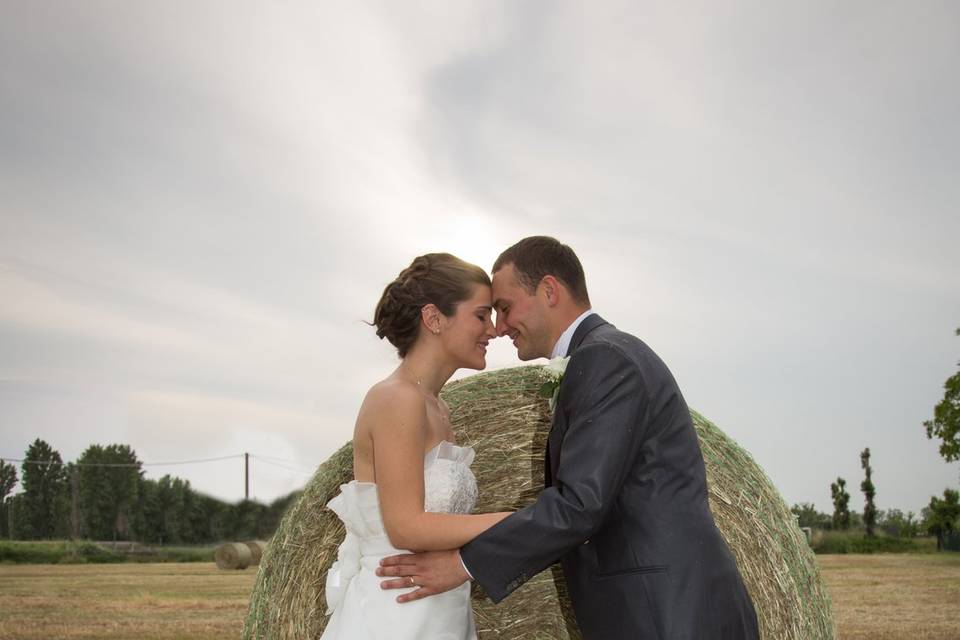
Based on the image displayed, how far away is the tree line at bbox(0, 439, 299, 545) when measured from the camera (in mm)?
36688

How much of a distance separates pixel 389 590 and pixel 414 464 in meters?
0.51

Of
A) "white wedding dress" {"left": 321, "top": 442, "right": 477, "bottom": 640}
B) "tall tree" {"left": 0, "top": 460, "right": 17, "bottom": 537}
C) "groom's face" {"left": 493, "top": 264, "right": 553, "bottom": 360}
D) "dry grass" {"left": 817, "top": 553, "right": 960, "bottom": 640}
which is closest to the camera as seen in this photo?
"groom's face" {"left": 493, "top": 264, "right": 553, "bottom": 360}

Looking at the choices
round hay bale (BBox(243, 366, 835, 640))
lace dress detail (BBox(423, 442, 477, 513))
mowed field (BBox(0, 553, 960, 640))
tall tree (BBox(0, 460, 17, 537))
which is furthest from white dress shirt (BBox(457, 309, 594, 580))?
tall tree (BBox(0, 460, 17, 537))

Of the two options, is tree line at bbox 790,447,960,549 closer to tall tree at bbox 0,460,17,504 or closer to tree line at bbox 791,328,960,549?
tree line at bbox 791,328,960,549

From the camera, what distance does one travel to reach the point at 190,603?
12.6m

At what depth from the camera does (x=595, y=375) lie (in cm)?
293

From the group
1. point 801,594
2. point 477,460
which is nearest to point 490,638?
point 477,460

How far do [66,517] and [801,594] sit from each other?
1526 inches

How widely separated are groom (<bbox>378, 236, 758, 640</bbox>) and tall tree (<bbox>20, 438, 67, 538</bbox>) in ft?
126

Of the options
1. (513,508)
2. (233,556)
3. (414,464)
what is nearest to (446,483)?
(414,464)

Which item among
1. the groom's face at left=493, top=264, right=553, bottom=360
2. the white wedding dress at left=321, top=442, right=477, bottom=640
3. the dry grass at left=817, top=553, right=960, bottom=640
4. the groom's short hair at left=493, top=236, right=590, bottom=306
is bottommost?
the dry grass at left=817, top=553, right=960, bottom=640

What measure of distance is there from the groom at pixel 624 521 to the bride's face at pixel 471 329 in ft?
2.27

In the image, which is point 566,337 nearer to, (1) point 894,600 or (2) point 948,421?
(1) point 894,600

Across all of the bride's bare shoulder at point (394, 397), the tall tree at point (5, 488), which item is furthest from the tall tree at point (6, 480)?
the bride's bare shoulder at point (394, 397)
